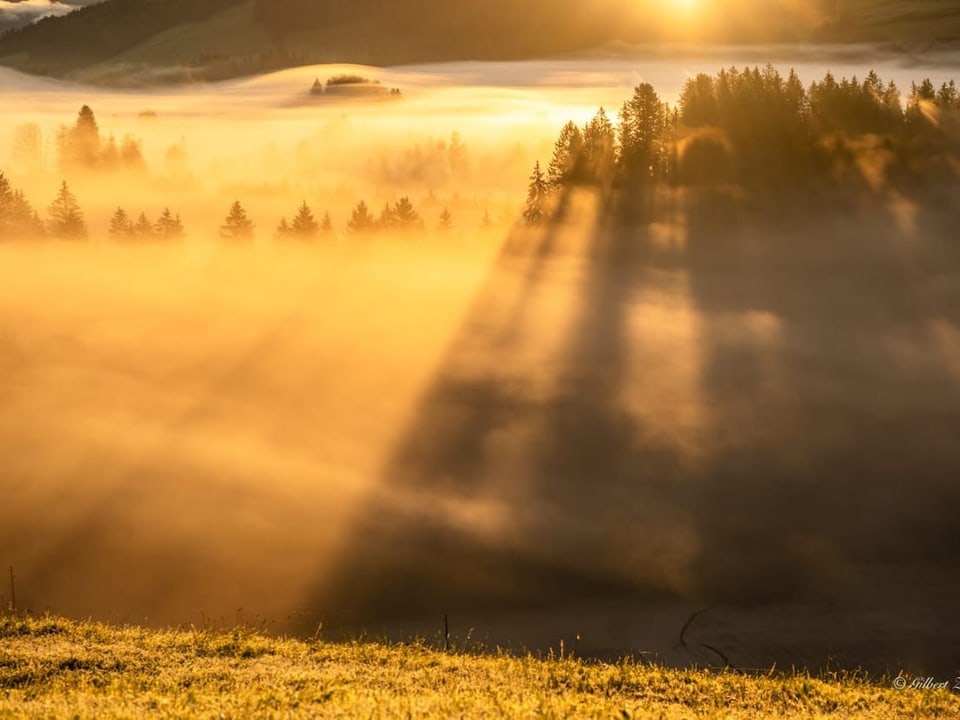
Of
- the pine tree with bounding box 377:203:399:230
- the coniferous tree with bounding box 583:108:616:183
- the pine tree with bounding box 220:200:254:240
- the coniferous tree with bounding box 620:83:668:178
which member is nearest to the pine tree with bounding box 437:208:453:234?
the pine tree with bounding box 377:203:399:230

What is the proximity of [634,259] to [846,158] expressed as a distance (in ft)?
157

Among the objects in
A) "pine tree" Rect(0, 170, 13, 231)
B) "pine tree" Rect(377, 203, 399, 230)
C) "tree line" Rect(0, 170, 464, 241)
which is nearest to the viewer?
"pine tree" Rect(0, 170, 13, 231)

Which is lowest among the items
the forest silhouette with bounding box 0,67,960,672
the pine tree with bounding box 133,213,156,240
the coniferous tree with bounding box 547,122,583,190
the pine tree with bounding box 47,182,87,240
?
the forest silhouette with bounding box 0,67,960,672

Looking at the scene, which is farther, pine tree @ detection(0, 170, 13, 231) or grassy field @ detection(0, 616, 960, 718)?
pine tree @ detection(0, 170, 13, 231)

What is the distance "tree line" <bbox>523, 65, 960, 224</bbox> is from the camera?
18588cm

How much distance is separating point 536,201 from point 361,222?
2752cm

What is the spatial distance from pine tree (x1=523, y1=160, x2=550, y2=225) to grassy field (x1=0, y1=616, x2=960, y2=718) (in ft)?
457

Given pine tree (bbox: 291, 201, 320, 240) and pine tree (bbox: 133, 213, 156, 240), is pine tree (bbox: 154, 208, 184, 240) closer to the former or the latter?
pine tree (bbox: 133, 213, 156, 240)

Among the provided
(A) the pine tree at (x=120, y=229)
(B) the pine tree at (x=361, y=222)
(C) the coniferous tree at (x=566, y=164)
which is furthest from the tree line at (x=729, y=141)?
(A) the pine tree at (x=120, y=229)

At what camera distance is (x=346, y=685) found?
3722 cm

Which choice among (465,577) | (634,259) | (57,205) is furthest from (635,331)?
(57,205)

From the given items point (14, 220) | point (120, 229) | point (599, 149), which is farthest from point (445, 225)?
point (14, 220)

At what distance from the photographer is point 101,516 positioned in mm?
89500

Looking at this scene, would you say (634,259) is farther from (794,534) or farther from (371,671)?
(371,671)
